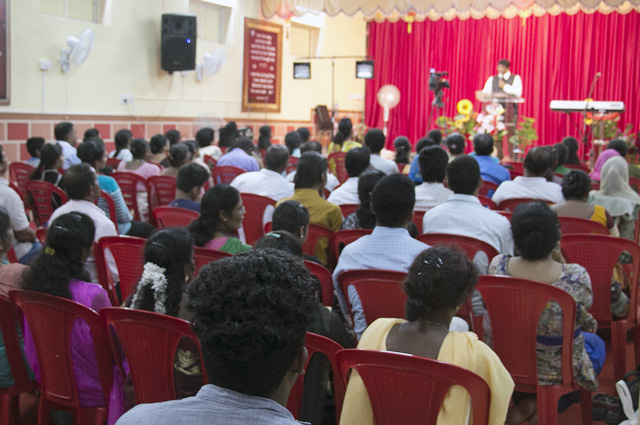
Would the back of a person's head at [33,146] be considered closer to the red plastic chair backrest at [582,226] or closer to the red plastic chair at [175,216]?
the red plastic chair at [175,216]

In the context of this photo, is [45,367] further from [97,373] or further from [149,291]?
[149,291]

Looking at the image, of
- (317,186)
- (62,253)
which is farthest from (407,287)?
(317,186)

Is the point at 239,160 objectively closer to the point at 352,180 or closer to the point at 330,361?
the point at 352,180

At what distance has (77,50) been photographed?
838cm

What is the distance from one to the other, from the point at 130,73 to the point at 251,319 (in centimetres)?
899

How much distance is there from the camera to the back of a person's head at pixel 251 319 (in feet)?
3.33

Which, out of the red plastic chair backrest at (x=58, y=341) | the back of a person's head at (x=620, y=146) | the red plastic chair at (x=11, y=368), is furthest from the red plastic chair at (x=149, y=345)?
the back of a person's head at (x=620, y=146)

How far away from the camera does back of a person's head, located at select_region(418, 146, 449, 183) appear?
4.28 meters

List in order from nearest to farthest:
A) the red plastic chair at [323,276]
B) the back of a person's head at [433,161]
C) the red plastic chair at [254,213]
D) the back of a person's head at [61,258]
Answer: the back of a person's head at [61,258]
the red plastic chair at [323,276]
the back of a person's head at [433,161]
the red plastic chair at [254,213]

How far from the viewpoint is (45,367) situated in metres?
2.31

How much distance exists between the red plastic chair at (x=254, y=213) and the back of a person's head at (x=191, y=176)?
0.39m

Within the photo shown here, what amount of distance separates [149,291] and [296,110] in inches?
426

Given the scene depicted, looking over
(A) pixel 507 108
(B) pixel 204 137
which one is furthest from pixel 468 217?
(A) pixel 507 108

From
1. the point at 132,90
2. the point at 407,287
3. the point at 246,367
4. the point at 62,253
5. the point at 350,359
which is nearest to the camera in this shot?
the point at 246,367
